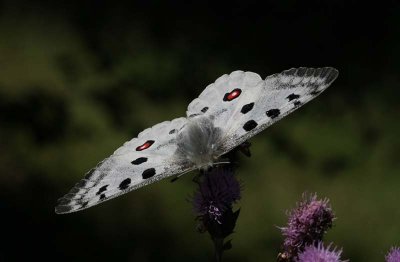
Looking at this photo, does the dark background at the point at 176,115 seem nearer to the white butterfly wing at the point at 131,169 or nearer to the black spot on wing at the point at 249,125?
the white butterfly wing at the point at 131,169

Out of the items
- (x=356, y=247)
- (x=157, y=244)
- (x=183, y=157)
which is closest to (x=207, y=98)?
(x=183, y=157)

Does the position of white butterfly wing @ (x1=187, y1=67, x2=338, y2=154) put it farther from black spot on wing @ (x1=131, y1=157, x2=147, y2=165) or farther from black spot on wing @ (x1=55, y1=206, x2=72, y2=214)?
black spot on wing @ (x1=55, y1=206, x2=72, y2=214)

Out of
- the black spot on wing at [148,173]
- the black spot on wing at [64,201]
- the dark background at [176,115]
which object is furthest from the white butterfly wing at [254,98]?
the dark background at [176,115]

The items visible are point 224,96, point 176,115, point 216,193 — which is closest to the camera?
point 216,193

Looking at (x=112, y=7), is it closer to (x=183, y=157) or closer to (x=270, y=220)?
(x=270, y=220)

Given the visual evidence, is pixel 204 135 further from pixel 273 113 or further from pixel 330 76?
pixel 330 76

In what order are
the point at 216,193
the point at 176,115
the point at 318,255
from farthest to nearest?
the point at 176,115, the point at 216,193, the point at 318,255

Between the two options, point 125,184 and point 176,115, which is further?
point 176,115

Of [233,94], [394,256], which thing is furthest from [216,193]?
[394,256]
